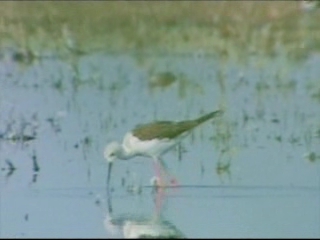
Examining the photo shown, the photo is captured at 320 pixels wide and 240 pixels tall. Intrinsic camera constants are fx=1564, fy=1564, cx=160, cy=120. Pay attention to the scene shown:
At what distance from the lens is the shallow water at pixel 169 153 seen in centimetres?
804

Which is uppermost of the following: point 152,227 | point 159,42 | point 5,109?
point 159,42

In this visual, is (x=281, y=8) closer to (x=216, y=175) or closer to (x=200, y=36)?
(x=200, y=36)

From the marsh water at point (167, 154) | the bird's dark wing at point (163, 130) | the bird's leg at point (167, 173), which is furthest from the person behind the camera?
the bird's dark wing at point (163, 130)

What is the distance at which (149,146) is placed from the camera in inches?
356

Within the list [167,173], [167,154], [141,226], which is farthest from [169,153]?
[141,226]

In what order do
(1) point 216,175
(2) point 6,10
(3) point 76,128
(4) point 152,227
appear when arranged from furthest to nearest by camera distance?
(2) point 6,10 → (3) point 76,128 → (1) point 216,175 → (4) point 152,227

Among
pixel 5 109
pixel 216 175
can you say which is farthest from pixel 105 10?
pixel 216 175

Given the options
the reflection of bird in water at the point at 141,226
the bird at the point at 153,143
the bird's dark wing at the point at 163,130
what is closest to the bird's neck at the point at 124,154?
the bird at the point at 153,143

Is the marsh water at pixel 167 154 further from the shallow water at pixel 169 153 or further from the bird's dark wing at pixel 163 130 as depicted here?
the bird's dark wing at pixel 163 130

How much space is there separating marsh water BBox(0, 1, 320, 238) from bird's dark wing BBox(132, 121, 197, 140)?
0.83ft

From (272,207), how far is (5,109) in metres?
4.25

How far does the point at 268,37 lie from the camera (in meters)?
18.4

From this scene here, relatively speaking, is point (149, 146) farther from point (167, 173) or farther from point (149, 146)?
point (167, 173)

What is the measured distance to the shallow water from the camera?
26.4 feet
